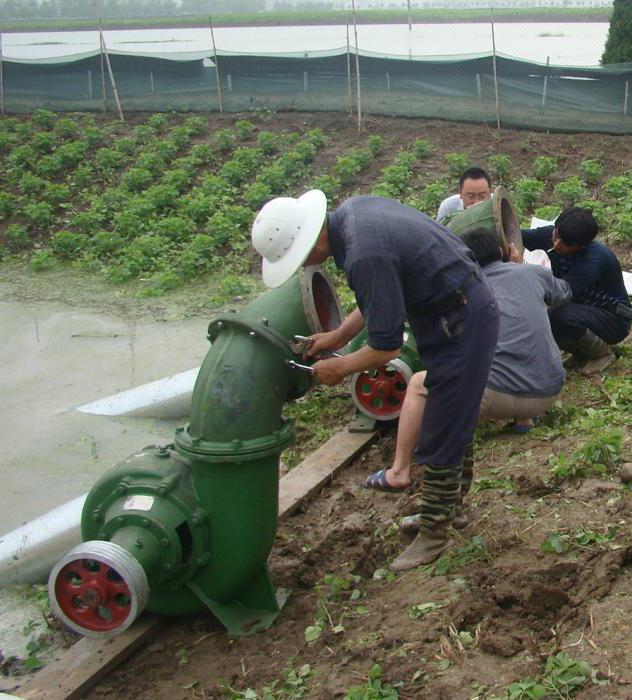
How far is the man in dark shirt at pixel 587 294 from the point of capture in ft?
18.8

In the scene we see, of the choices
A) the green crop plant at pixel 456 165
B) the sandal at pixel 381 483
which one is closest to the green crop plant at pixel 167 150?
the green crop plant at pixel 456 165

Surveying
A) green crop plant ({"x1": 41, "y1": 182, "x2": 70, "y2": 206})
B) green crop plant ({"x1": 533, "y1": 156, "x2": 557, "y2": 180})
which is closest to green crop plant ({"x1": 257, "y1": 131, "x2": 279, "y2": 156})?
green crop plant ({"x1": 41, "y1": 182, "x2": 70, "y2": 206})

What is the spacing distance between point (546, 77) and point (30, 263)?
807 cm

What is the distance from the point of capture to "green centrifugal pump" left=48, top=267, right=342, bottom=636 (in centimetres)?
353

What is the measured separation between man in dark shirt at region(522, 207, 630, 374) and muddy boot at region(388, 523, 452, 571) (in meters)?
2.31

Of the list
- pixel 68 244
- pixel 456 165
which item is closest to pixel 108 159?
pixel 68 244

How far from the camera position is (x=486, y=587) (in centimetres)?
353

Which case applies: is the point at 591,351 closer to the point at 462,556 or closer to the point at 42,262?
the point at 462,556

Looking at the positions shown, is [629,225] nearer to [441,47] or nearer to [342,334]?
[342,334]

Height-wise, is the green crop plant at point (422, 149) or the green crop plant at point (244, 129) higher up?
the green crop plant at point (244, 129)

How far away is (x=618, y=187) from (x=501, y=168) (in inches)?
66.2

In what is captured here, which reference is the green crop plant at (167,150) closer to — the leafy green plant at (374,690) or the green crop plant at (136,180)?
the green crop plant at (136,180)

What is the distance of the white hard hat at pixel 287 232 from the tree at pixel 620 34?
12.6 metres

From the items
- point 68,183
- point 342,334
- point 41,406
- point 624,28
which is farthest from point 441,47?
point 342,334
